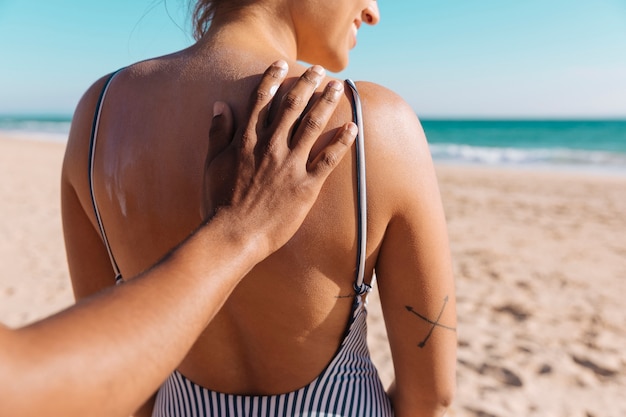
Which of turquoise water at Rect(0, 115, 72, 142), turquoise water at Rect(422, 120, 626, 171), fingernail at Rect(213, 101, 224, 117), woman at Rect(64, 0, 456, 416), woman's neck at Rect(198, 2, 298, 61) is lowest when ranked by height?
turquoise water at Rect(0, 115, 72, 142)

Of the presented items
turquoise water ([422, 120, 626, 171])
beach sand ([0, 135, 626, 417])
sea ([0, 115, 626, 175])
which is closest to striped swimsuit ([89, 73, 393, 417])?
beach sand ([0, 135, 626, 417])

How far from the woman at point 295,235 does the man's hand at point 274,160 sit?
0.07ft

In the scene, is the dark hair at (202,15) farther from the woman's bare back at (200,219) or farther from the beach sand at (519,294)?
the beach sand at (519,294)

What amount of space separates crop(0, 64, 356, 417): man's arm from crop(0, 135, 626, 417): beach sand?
282cm

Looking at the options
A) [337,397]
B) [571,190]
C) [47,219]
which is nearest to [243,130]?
[337,397]

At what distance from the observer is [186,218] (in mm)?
1040

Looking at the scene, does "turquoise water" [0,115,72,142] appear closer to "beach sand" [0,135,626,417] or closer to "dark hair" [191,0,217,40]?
"beach sand" [0,135,626,417]

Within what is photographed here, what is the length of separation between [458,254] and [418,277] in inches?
219

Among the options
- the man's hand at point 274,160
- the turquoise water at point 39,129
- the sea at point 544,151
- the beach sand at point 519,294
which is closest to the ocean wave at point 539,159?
the sea at point 544,151

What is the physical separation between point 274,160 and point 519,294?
4788 millimetres

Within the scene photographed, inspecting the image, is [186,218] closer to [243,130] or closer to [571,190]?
[243,130]

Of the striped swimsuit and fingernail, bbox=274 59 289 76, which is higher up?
fingernail, bbox=274 59 289 76

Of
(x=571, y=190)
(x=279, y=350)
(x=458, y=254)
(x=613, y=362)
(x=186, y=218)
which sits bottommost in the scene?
(x=571, y=190)

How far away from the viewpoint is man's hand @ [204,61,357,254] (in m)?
0.85
